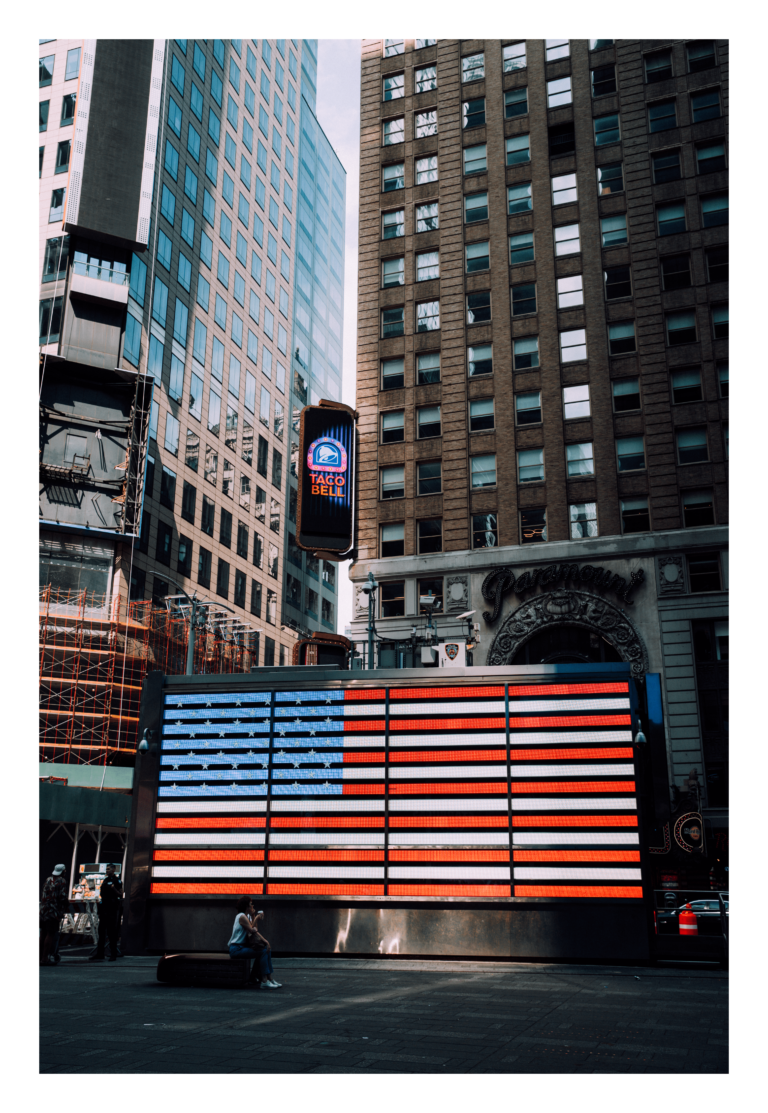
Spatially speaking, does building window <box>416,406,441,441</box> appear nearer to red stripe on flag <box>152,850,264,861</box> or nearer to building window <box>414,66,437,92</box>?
building window <box>414,66,437,92</box>

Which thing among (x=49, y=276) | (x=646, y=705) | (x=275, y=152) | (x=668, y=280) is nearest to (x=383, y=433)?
(x=668, y=280)

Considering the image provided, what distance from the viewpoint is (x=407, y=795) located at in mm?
17672

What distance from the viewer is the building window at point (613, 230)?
44750 mm

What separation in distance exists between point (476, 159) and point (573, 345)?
13176 mm

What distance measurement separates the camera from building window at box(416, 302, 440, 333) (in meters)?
47.4

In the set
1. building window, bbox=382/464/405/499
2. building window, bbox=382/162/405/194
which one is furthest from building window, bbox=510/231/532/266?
building window, bbox=382/464/405/499

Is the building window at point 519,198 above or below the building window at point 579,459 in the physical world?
above

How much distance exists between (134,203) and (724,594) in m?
40.4

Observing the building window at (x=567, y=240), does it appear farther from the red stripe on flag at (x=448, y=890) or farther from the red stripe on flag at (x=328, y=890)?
the red stripe on flag at (x=328, y=890)

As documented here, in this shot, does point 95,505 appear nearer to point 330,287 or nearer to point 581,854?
point 581,854

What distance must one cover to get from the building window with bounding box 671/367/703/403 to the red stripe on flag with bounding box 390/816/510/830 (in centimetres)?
2991

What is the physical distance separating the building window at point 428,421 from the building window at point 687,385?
38.7 ft

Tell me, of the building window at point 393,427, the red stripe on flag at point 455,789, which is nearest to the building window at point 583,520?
the building window at point 393,427
